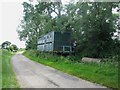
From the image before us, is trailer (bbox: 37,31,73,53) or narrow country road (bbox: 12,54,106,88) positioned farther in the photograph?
trailer (bbox: 37,31,73,53)

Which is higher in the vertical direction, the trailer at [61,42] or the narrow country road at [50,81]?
the trailer at [61,42]

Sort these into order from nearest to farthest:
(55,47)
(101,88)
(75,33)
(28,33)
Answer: (101,88)
(75,33)
(55,47)
(28,33)

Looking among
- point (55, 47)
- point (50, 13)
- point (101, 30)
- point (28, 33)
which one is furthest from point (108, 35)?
point (28, 33)

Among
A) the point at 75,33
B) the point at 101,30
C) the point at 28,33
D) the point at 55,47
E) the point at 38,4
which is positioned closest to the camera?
the point at 101,30

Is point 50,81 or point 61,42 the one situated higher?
point 61,42

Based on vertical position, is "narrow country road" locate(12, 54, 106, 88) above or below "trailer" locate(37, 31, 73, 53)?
below

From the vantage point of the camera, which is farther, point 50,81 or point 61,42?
point 61,42

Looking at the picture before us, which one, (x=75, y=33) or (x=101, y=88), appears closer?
(x=101, y=88)

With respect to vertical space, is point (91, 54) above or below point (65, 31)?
below

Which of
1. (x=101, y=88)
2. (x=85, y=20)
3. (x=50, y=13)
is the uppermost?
(x=50, y=13)

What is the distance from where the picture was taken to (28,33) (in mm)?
79812

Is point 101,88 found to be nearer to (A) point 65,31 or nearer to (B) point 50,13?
(A) point 65,31

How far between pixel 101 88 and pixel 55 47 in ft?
83.8

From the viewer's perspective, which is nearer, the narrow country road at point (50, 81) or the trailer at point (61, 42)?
the narrow country road at point (50, 81)
